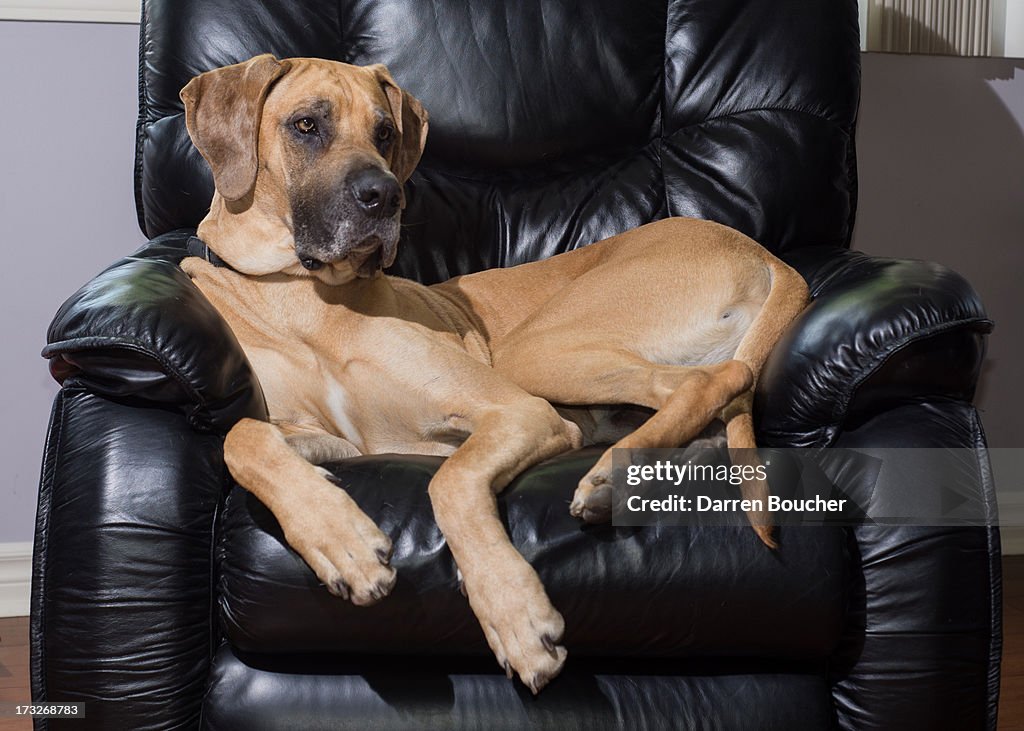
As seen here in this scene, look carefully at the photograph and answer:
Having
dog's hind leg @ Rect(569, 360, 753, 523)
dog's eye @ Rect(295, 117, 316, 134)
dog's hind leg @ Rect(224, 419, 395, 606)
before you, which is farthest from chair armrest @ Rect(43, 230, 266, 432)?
dog's hind leg @ Rect(569, 360, 753, 523)

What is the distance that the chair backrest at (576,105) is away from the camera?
8.79 ft

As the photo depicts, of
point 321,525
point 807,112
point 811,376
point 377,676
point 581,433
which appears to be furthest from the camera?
point 807,112

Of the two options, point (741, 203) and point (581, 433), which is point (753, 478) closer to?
point (581, 433)

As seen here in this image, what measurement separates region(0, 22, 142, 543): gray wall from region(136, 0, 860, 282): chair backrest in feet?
1.21

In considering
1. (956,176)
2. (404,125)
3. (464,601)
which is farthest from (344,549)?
(956,176)

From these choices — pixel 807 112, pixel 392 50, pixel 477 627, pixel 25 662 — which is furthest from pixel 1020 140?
pixel 25 662

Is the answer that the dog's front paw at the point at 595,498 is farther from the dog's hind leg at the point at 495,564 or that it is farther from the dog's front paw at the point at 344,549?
the dog's front paw at the point at 344,549

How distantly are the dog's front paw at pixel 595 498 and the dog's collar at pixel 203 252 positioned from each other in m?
0.92

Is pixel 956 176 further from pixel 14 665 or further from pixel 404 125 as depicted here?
pixel 14 665

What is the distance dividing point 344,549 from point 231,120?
932 millimetres

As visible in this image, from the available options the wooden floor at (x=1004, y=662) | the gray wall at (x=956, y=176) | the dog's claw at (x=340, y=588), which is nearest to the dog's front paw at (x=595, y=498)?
the dog's claw at (x=340, y=588)

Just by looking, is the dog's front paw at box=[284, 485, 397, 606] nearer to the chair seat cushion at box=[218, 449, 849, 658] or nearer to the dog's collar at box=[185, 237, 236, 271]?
the chair seat cushion at box=[218, 449, 849, 658]

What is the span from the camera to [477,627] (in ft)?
5.16

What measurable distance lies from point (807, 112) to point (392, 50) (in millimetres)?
1143
